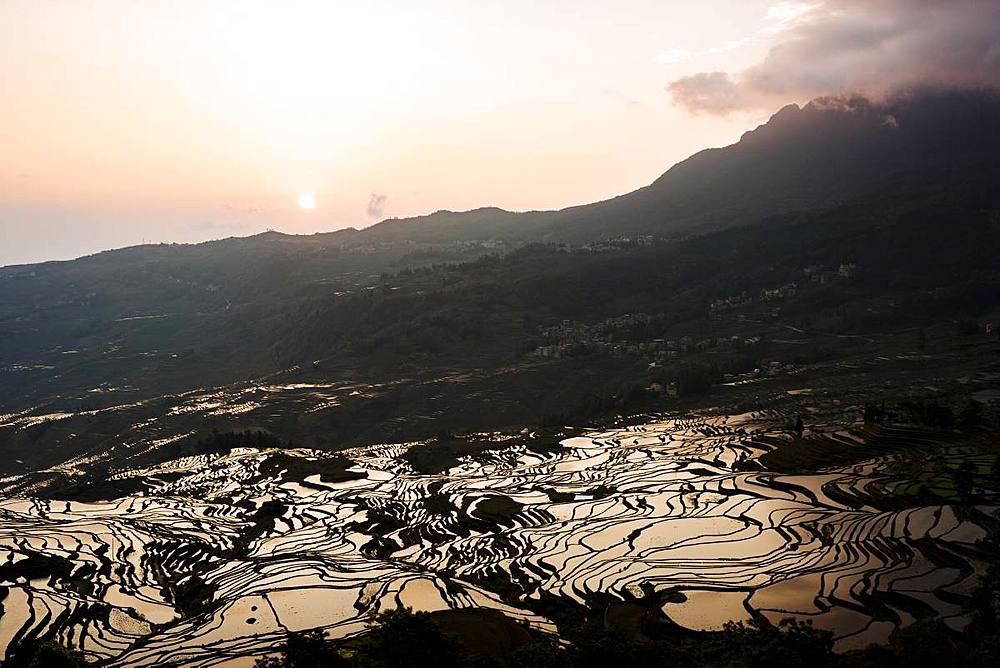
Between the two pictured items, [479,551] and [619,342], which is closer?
[479,551]

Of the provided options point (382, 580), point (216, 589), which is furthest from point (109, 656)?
point (382, 580)

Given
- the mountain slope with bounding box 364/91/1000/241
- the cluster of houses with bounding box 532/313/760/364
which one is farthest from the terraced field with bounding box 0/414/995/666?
the mountain slope with bounding box 364/91/1000/241

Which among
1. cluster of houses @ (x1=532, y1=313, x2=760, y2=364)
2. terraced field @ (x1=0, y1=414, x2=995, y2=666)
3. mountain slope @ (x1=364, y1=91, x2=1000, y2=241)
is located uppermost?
mountain slope @ (x1=364, y1=91, x2=1000, y2=241)

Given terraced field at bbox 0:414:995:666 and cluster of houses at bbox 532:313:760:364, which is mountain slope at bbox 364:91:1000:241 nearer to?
cluster of houses at bbox 532:313:760:364

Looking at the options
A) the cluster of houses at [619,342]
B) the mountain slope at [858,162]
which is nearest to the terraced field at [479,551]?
the cluster of houses at [619,342]

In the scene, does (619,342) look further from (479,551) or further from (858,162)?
(858,162)

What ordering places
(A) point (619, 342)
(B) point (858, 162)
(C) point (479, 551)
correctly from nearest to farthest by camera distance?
1. (C) point (479, 551)
2. (A) point (619, 342)
3. (B) point (858, 162)

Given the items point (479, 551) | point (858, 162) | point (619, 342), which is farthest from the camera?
point (858, 162)

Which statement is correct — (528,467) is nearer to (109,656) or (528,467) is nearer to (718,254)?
(109,656)

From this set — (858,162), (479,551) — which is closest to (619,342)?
(479,551)
